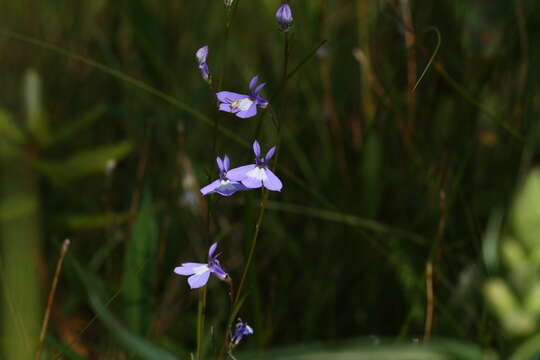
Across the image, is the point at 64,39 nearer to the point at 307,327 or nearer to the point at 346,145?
the point at 346,145

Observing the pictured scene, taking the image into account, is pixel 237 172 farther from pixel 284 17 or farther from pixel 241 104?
pixel 284 17

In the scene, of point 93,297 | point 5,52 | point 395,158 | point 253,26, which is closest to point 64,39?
point 5,52

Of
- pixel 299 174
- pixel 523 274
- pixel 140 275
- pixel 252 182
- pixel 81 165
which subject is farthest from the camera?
pixel 299 174

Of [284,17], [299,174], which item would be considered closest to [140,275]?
[284,17]

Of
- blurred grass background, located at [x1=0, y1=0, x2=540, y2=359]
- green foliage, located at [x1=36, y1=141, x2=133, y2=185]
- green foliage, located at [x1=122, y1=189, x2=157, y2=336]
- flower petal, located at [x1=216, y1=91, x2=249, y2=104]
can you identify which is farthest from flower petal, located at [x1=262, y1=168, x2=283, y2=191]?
green foliage, located at [x1=36, y1=141, x2=133, y2=185]

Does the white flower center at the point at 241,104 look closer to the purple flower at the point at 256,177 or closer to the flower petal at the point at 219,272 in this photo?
the purple flower at the point at 256,177

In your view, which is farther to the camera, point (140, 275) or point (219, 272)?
point (140, 275)
